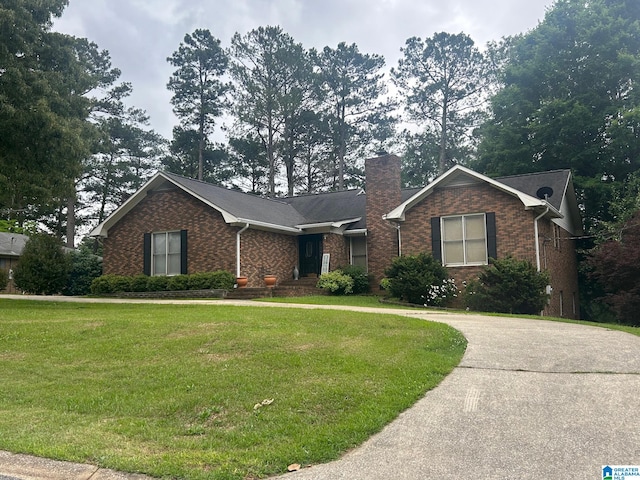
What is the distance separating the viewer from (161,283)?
20.3 m

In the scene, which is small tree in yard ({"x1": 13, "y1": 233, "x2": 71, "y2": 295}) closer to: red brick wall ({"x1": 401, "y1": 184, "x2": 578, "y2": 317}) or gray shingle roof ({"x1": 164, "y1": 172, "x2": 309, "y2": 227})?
gray shingle roof ({"x1": 164, "y1": 172, "x2": 309, "y2": 227})

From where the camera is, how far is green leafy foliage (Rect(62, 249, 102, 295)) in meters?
23.7

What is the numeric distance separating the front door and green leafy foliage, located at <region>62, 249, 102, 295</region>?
868 centimetres

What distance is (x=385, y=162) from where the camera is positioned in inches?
877

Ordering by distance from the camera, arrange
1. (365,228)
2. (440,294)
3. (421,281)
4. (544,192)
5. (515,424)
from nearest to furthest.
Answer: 1. (515,424)
2. (421,281)
3. (440,294)
4. (544,192)
5. (365,228)

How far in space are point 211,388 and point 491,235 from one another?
13.4 meters

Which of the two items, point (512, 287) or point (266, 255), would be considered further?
point (266, 255)

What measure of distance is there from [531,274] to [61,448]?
13.6 meters

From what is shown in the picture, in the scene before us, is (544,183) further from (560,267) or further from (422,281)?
(422,281)

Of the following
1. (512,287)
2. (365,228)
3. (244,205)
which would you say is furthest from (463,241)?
(244,205)

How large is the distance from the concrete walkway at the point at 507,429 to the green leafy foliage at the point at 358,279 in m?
13.3

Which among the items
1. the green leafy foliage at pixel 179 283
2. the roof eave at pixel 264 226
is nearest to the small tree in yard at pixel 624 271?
the roof eave at pixel 264 226

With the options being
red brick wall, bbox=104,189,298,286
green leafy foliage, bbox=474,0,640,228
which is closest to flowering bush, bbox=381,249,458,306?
red brick wall, bbox=104,189,298,286

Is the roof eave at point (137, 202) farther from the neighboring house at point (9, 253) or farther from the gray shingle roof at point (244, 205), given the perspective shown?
the neighboring house at point (9, 253)
